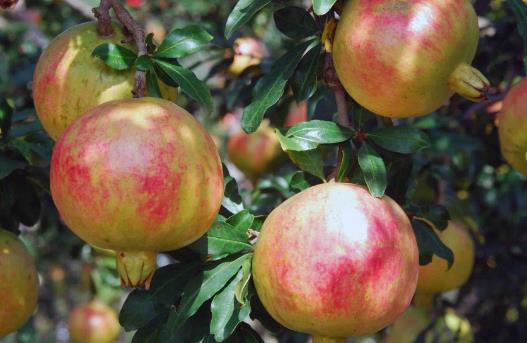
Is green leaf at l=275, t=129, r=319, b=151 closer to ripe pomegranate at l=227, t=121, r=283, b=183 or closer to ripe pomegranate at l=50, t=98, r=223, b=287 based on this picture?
ripe pomegranate at l=50, t=98, r=223, b=287

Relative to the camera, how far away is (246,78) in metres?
2.59

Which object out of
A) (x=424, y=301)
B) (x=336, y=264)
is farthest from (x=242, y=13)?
(x=424, y=301)

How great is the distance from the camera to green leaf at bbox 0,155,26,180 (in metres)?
1.71

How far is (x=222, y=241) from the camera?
1491 millimetres

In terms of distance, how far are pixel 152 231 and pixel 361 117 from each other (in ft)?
1.84

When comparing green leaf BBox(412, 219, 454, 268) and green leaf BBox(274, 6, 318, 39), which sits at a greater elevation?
green leaf BBox(274, 6, 318, 39)

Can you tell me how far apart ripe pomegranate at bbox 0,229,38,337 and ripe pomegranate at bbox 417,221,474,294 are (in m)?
0.97

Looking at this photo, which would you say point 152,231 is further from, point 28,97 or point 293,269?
point 28,97

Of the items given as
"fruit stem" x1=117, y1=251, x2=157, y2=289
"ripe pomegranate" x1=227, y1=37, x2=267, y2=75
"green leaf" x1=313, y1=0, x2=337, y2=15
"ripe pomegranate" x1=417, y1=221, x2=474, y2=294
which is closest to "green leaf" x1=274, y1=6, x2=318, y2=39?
"green leaf" x1=313, y1=0, x2=337, y2=15

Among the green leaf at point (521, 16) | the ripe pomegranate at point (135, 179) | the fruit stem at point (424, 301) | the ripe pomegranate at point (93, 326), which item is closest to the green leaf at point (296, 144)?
the ripe pomegranate at point (135, 179)

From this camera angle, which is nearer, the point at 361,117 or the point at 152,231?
the point at 152,231

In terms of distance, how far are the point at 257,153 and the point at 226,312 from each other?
178cm

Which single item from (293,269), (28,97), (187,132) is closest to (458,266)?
(293,269)

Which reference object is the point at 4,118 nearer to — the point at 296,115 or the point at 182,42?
the point at 182,42
